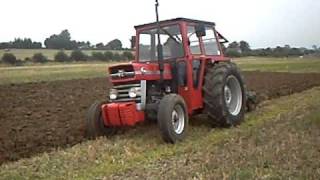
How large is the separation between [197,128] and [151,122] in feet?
3.08

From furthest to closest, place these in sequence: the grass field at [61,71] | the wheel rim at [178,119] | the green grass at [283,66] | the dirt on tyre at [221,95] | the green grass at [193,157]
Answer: the green grass at [283,66], the grass field at [61,71], the dirt on tyre at [221,95], the wheel rim at [178,119], the green grass at [193,157]

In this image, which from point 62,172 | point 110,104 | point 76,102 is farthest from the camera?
point 76,102

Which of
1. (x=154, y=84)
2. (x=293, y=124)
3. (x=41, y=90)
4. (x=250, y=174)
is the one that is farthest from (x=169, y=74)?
(x=41, y=90)

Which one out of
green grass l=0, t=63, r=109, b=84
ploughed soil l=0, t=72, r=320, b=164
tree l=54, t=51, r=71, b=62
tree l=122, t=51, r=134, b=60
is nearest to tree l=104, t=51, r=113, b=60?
tree l=122, t=51, r=134, b=60

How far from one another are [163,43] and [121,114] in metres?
1.94

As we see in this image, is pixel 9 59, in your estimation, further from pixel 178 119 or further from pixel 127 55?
pixel 178 119

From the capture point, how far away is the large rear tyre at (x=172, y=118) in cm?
888

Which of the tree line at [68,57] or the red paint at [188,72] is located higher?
the red paint at [188,72]

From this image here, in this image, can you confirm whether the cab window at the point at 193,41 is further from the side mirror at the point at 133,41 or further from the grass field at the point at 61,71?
the grass field at the point at 61,71

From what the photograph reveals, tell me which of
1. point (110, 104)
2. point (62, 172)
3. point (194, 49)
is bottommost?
point (62, 172)

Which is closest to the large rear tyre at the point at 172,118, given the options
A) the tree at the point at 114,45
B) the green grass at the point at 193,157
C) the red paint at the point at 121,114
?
the green grass at the point at 193,157

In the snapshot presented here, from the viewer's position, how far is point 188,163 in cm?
714

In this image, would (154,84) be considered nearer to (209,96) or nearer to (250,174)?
(209,96)

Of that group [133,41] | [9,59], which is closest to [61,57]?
[9,59]
